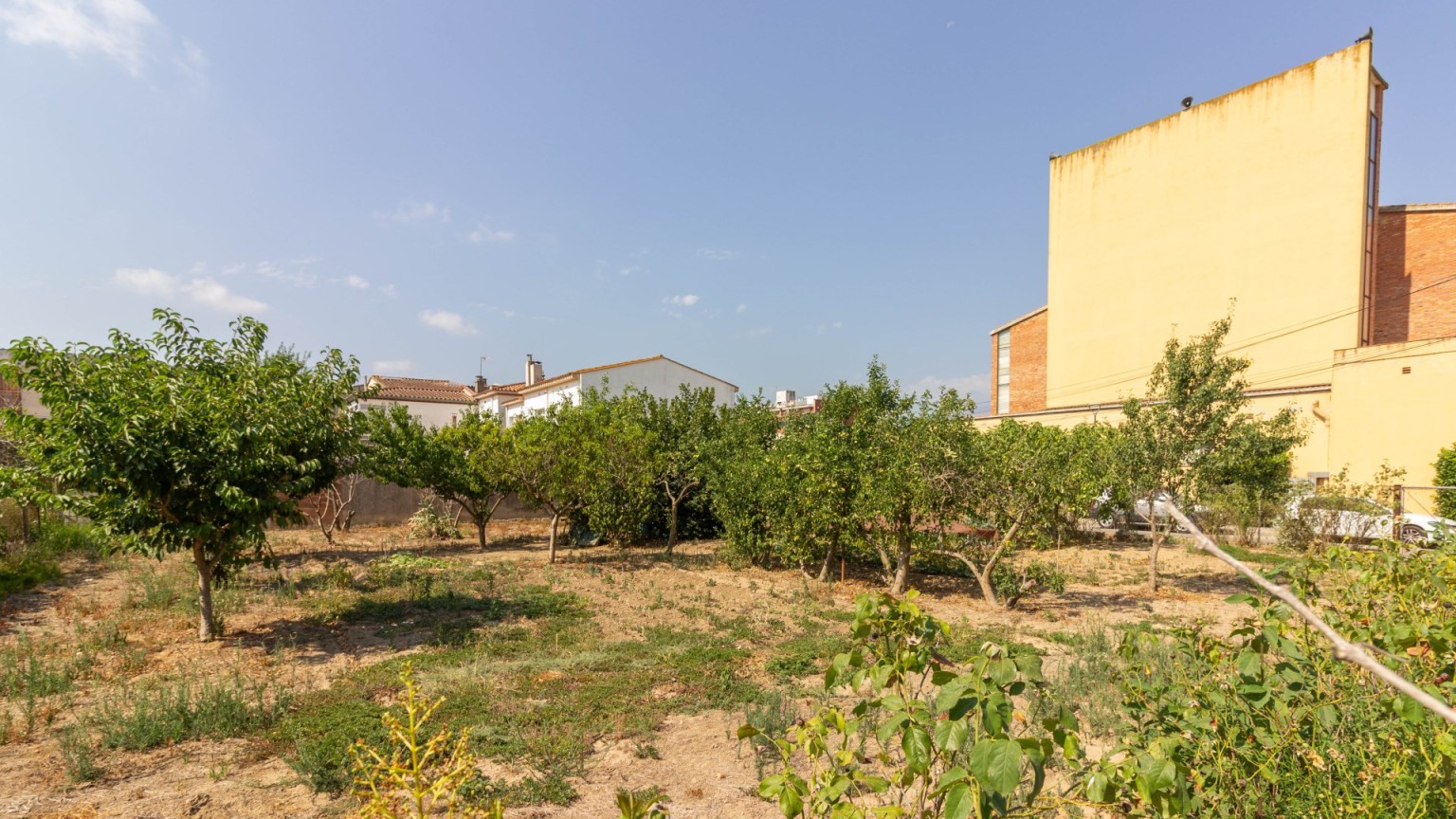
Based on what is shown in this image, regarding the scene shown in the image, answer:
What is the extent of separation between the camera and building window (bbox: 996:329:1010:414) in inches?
1325

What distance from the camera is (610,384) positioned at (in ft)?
100

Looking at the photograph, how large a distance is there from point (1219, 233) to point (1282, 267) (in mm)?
2438

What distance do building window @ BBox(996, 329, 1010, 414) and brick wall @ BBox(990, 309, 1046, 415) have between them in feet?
0.78

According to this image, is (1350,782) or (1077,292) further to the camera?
(1077,292)

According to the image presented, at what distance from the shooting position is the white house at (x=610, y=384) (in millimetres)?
29938

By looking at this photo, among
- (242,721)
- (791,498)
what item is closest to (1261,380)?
(791,498)

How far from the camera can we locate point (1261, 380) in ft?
78.6

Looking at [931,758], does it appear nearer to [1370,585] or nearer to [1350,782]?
[1350,782]

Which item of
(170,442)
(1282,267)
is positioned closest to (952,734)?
(170,442)

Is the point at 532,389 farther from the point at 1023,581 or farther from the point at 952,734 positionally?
the point at 952,734

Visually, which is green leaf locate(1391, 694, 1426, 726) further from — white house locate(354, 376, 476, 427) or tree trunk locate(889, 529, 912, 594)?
white house locate(354, 376, 476, 427)

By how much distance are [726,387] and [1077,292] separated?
16684 mm

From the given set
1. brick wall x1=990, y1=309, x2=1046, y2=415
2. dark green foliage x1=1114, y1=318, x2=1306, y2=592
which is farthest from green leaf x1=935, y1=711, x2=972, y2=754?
brick wall x1=990, y1=309, x2=1046, y2=415

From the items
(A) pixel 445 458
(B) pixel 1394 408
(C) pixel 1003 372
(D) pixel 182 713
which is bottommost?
(D) pixel 182 713
